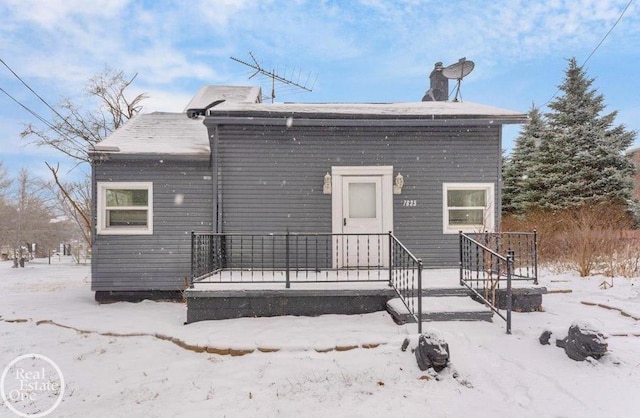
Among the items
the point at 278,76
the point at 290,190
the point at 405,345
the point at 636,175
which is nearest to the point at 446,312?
the point at 405,345

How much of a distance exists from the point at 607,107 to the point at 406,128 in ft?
51.9

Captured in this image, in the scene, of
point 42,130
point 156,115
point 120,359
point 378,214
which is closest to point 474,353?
point 378,214

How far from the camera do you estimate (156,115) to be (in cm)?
960

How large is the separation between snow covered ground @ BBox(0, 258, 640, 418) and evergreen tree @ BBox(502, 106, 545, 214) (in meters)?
12.7

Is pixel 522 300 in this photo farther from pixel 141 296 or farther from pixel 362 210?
pixel 141 296

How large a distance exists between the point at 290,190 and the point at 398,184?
7.44 ft

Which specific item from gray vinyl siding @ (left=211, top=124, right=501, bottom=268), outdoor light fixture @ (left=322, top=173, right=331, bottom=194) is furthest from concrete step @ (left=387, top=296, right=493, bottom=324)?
outdoor light fixture @ (left=322, top=173, right=331, bottom=194)

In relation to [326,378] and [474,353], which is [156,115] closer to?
[326,378]

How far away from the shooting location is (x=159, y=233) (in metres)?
7.27

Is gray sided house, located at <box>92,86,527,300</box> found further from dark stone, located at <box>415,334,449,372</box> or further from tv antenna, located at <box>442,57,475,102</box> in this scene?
dark stone, located at <box>415,334,449,372</box>

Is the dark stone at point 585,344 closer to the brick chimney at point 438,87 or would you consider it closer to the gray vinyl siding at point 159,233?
the gray vinyl siding at point 159,233

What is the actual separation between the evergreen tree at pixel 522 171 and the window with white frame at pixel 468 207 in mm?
11517

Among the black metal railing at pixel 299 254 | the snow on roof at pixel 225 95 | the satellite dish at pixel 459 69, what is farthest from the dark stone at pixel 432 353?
the satellite dish at pixel 459 69

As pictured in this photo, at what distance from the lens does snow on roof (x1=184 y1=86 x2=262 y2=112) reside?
9.98 metres
